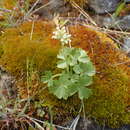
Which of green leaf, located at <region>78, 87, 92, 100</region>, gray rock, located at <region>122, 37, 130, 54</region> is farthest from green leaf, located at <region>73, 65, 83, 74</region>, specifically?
gray rock, located at <region>122, 37, 130, 54</region>

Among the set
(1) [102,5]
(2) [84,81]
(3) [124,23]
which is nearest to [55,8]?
(1) [102,5]

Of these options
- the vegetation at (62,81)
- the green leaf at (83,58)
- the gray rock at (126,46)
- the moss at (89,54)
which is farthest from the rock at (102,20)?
the green leaf at (83,58)

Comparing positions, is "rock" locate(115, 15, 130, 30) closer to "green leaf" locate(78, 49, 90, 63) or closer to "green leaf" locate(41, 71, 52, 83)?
"green leaf" locate(78, 49, 90, 63)

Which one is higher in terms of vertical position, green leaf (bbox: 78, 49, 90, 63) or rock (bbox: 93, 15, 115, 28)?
rock (bbox: 93, 15, 115, 28)

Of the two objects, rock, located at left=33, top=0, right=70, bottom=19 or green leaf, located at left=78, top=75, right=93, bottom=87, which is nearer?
green leaf, located at left=78, top=75, right=93, bottom=87

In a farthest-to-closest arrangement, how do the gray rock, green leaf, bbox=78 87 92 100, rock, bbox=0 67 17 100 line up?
the gray rock → rock, bbox=0 67 17 100 → green leaf, bbox=78 87 92 100

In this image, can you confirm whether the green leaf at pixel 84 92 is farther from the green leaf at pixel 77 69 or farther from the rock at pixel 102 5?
the rock at pixel 102 5

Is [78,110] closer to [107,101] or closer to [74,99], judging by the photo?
[74,99]

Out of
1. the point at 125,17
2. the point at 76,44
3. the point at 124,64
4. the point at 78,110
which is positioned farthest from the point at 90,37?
the point at 125,17

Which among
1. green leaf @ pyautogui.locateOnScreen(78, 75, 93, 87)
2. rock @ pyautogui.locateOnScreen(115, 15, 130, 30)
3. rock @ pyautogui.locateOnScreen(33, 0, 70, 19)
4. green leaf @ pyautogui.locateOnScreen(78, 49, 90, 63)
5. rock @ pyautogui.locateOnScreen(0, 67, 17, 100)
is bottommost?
rock @ pyautogui.locateOnScreen(0, 67, 17, 100)
